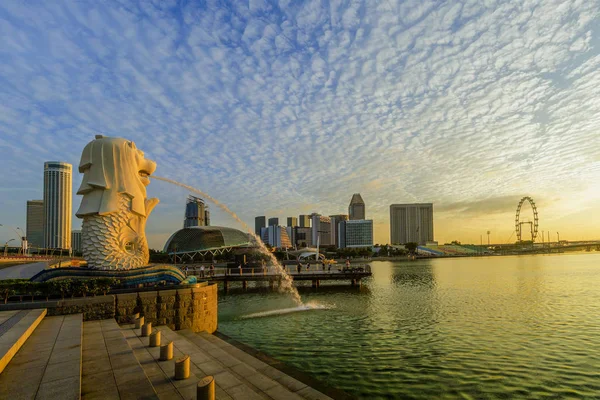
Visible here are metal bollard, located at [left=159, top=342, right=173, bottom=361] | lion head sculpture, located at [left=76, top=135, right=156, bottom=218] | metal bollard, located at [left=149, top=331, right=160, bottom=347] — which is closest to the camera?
metal bollard, located at [left=159, top=342, right=173, bottom=361]

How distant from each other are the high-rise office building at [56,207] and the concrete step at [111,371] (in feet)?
654

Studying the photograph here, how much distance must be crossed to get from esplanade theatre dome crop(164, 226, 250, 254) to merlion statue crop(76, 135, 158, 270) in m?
90.2

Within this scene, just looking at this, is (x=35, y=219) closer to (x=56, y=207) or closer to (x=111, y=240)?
(x=56, y=207)

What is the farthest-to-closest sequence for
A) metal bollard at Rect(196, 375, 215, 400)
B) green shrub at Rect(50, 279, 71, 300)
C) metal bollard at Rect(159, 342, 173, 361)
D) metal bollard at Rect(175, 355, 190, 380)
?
green shrub at Rect(50, 279, 71, 300), metal bollard at Rect(159, 342, 173, 361), metal bollard at Rect(175, 355, 190, 380), metal bollard at Rect(196, 375, 215, 400)

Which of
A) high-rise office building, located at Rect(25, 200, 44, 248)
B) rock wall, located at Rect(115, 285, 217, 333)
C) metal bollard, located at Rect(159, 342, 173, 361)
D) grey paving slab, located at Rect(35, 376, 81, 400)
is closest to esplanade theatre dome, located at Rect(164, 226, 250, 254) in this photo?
rock wall, located at Rect(115, 285, 217, 333)

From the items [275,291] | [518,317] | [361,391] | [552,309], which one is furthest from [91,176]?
[552,309]

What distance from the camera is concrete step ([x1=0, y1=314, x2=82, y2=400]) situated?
286 inches

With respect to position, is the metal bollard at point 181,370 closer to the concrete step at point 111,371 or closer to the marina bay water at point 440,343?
the concrete step at point 111,371

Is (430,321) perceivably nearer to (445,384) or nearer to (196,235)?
(445,384)

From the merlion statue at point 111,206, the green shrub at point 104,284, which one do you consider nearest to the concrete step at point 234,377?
the green shrub at point 104,284

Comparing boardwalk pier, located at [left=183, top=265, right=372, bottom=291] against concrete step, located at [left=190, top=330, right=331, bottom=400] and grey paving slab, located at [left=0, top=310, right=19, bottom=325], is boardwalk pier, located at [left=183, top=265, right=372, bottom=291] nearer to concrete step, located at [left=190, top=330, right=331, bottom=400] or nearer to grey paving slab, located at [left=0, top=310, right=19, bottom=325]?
concrete step, located at [left=190, top=330, right=331, bottom=400]

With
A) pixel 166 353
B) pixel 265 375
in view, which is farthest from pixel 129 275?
pixel 265 375

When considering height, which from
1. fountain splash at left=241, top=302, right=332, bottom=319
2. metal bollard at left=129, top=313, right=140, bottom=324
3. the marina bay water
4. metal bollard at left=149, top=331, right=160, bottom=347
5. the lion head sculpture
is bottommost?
fountain splash at left=241, top=302, right=332, bottom=319

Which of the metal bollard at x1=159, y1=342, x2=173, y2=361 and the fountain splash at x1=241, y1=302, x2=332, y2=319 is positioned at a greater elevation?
the metal bollard at x1=159, y1=342, x2=173, y2=361
